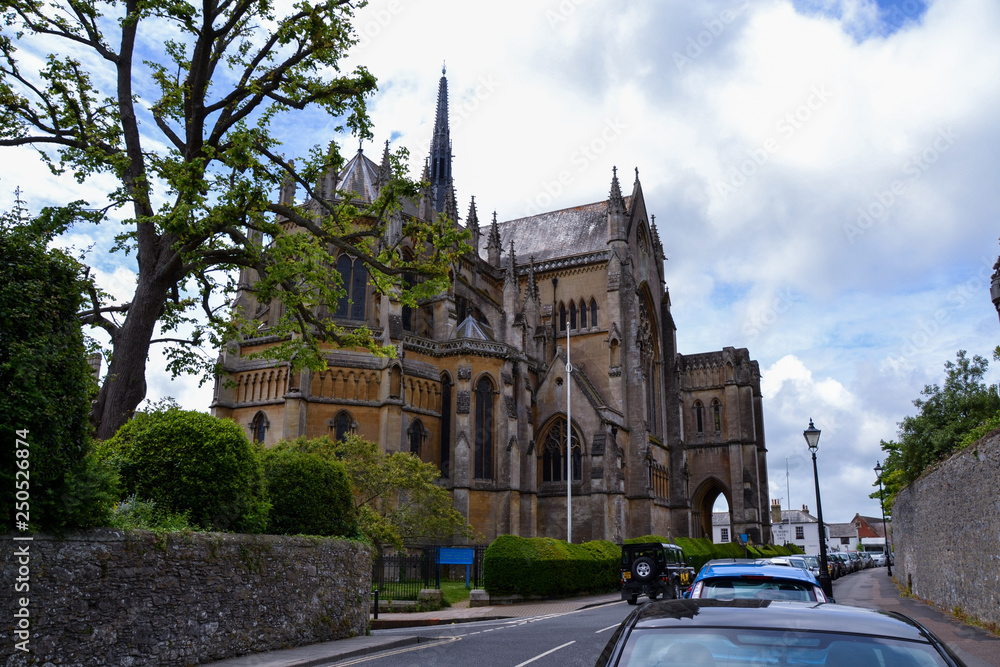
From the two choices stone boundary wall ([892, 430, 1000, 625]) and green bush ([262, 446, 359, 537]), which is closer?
green bush ([262, 446, 359, 537])

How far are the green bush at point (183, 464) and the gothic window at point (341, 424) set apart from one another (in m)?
21.0

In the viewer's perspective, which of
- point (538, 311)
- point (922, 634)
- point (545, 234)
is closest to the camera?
point (922, 634)

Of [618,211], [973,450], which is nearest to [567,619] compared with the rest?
[973,450]

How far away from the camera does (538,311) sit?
46.7 m

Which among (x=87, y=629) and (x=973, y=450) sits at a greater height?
(x=973, y=450)

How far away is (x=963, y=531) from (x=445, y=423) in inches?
942

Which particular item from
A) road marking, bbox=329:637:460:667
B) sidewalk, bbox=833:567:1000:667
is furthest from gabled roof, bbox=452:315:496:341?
road marking, bbox=329:637:460:667

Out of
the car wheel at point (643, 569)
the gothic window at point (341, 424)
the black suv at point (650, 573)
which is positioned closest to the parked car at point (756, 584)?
the black suv at point (650, 573)

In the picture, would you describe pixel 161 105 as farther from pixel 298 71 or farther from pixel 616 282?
pixel 616 282

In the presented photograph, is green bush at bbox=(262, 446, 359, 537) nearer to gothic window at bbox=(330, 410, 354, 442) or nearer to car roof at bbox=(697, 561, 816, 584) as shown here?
car roof at bbox=(697, 561, 816, 584)

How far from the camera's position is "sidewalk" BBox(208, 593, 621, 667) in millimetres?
10914

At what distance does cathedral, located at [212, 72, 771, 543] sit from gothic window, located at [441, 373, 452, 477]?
59mm

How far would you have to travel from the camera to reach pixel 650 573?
23156 mm

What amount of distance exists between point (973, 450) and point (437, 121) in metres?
54.8
